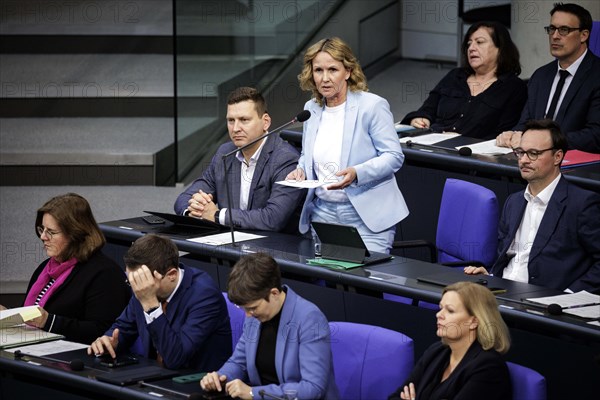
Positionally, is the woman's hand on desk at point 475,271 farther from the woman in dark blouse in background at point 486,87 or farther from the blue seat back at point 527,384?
the woman in dark blouse in background at point 486,87

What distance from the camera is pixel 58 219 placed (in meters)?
4.32

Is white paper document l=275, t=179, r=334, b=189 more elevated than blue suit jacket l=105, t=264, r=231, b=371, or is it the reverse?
white paper document l=275, t=179, r=334, b=189

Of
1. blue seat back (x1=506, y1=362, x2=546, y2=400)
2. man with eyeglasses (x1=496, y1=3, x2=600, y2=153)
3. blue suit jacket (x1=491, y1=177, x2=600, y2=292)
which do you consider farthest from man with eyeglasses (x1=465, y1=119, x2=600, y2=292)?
man with eyeglasses (x1=496, y1=3, x2=600, y2=153)

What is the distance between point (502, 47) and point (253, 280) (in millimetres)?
2645

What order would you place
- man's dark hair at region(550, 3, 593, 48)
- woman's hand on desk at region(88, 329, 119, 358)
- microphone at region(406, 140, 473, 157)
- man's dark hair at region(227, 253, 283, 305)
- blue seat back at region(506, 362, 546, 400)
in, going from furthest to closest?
man's dark hair at region(550, 3, 593, 48) → microphone at region(406, 140, 473, 157) → woman's hand on desk at region(88, 329, 119, 358) → man's dark hair at region(227, 253, 283, 305) → blue seat back at region(506, 362, 546, 400)

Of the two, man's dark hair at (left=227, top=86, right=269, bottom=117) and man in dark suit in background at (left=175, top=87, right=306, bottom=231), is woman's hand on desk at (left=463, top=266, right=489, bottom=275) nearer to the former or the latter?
man in dark suit in background at (left=175, top=87, right=306, bottom=231)

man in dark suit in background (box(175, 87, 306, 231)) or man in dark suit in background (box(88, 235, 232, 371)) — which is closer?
man in dark suit in background (box(88, 235, 232, 371))

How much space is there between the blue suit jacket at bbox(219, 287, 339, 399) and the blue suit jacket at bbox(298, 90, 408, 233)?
115 centimetres

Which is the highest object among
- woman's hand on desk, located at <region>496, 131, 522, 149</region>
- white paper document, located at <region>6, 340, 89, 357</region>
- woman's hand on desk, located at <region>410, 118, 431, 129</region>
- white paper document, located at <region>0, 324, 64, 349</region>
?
woman's hand on desk, located at <region>410, 118, 431, 129</region>

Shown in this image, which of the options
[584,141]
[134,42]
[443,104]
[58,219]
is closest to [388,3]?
[134,42]

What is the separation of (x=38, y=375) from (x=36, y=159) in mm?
3334

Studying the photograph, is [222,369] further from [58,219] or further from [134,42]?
[134,42]

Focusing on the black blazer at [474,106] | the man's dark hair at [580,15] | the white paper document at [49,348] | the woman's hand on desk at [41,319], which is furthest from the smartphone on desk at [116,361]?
the man's dark hair at [580,15]

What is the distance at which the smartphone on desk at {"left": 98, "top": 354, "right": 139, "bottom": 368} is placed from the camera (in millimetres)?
3814
